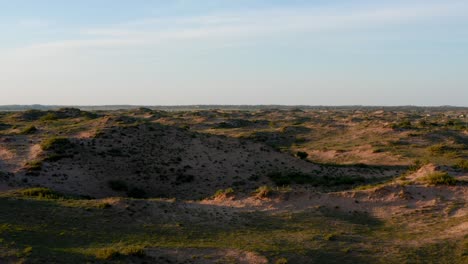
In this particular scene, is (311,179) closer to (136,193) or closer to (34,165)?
(136,193)

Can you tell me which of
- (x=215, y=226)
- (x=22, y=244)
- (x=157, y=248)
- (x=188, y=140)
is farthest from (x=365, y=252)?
(x=188, y=140)

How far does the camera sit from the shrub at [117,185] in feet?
103

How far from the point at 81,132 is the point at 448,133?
49896mm

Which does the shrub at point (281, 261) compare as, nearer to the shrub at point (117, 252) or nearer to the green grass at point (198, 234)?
the green grass at point (198, 234)

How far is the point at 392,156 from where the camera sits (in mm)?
46656

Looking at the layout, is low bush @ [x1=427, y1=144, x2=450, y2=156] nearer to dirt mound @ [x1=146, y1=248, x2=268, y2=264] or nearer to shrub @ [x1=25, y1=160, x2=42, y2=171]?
dirt mound @ [x1=146, y1=248, x2=268, y2=264]

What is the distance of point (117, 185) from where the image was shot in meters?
31.6

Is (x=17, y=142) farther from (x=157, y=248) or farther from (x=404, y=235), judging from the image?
(x=404, y=235)

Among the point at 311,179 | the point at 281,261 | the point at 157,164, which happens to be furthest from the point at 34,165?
the point at 281,261

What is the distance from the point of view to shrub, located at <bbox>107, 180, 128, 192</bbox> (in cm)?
3134

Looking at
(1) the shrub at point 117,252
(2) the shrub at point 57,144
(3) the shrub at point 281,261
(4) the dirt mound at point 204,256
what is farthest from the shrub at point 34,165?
(3) the shrub at point 281,261

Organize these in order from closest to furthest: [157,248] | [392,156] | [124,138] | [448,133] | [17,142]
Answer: [157,248]
[17,142]
[124,138]
[392,156]
[448,133]

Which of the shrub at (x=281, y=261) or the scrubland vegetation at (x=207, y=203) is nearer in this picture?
the shrub at (x=281, y=261)

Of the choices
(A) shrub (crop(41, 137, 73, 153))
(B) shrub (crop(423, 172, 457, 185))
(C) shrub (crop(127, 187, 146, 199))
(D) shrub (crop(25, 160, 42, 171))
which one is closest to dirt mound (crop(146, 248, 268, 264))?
(B) shrub (crop(423, 172, 457, 185))
